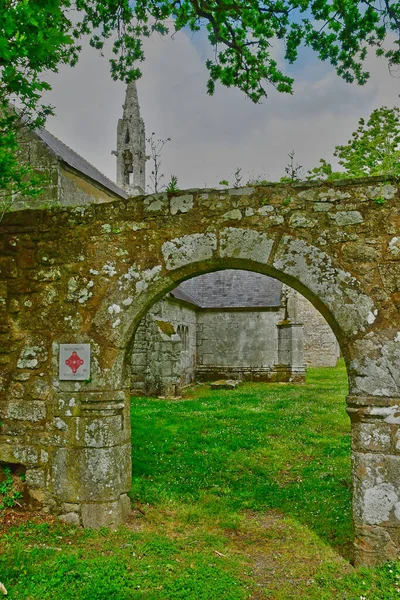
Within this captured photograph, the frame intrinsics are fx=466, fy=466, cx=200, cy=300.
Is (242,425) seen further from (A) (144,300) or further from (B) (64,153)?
(B) (64,153)

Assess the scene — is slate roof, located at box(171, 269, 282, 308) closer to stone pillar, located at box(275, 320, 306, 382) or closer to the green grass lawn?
stone pillar, located at box(275, 320, 306, 382)

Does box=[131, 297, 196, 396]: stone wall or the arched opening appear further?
box=[131, 297, 196, 396]: stone wall

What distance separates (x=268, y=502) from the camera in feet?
18.2

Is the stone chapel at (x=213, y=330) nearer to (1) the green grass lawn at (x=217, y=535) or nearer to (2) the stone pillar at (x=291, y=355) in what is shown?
(2) the stone pillar at (x=291, y=355)

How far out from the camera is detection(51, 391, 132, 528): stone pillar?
15.5 feet

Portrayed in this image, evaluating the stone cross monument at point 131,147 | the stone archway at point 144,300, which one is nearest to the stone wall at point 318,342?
the stone cross monument at point 131,147

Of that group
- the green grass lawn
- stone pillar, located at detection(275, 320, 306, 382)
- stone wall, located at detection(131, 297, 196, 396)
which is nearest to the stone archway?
the green grass lawn

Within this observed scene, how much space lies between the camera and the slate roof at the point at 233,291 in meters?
18.3

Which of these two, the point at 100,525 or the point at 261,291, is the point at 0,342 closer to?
the point at 100,525

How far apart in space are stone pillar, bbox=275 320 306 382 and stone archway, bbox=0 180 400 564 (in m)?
13.2

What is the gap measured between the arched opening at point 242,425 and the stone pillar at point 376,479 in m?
0.46

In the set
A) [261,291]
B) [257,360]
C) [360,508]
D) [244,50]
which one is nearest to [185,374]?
[257,360]

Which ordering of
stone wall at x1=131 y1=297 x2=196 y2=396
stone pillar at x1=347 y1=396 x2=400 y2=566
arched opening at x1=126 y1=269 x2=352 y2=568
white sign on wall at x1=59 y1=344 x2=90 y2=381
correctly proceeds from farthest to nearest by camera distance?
stone wall at x1=131 y1=297 x2=196 y2=396 → arched opening at x1=126 y1=269 x2=352 y2=568 → white sign on wall at x1=59 y1=344 x2=90 y2=381 → stone pillar at x1=347 y1=396 x2=400 y2=566

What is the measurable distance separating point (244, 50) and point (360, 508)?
7323 mm
